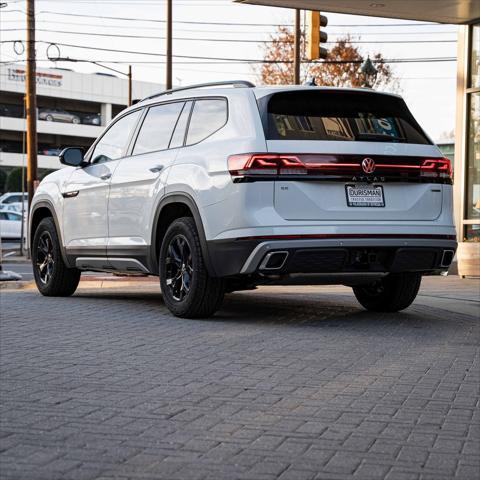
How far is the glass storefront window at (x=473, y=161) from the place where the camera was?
1678 cm

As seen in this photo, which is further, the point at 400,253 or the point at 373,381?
the point at 400,253

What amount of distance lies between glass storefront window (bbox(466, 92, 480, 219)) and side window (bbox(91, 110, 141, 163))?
26.5 ft

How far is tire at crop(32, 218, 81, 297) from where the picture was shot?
→ 1098cm

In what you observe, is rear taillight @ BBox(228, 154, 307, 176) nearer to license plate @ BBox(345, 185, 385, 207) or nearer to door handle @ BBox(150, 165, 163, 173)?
license plate @ BBox(345, 185, 385, 207)

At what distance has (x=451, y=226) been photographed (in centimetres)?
870

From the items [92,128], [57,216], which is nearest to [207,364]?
[57,216]

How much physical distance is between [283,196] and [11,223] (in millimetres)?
30640

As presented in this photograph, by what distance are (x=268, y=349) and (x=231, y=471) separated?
3.08 m

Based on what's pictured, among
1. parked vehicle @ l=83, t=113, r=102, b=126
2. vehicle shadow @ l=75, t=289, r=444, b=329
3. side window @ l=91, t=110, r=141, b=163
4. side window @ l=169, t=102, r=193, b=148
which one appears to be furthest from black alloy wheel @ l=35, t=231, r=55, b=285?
parked vehicle @ l=83, t=113, r=102, b=126

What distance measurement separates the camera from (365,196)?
8.18m

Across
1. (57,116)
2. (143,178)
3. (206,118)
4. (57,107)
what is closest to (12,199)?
(143,178)

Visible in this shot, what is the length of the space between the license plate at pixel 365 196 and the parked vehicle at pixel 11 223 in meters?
30.1

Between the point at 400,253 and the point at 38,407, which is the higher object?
the point at 400,253

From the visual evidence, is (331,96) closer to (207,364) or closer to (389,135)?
(389,135)
